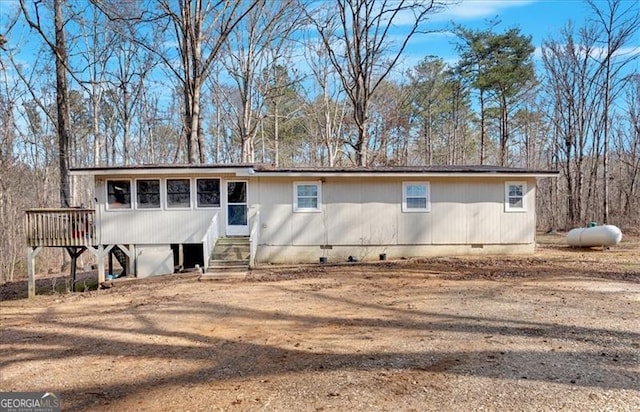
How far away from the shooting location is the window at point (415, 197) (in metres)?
13.5

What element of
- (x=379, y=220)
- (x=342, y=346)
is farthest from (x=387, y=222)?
(x=342, y=346)

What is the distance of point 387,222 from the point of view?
529 inches

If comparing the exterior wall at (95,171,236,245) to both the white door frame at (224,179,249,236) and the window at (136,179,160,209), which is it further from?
the white door frame at (224,179,249,236)

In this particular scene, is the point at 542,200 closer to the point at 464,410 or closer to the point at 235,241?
the point at 235,241

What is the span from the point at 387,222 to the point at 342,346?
339 inches

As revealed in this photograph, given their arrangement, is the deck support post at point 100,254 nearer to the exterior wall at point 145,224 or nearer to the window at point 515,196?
the exterior wall at point 145,224

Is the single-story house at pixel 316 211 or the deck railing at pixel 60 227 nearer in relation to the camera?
the deck railing at pixel 60 227

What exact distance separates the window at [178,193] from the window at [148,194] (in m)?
0.37

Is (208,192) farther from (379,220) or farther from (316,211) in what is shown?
(379,220)

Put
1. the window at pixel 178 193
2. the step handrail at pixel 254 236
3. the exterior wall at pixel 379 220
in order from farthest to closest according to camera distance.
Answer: the exterior wall at pixel 379 220
the window at pixel 178 193
the step handrail at pixel 254 236

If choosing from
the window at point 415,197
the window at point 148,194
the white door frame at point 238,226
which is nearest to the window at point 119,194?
the window at point 148,194

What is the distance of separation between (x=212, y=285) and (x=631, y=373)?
8.34 m

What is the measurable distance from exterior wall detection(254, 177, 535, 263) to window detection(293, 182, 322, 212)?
0.16 m

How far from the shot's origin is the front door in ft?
43.0
